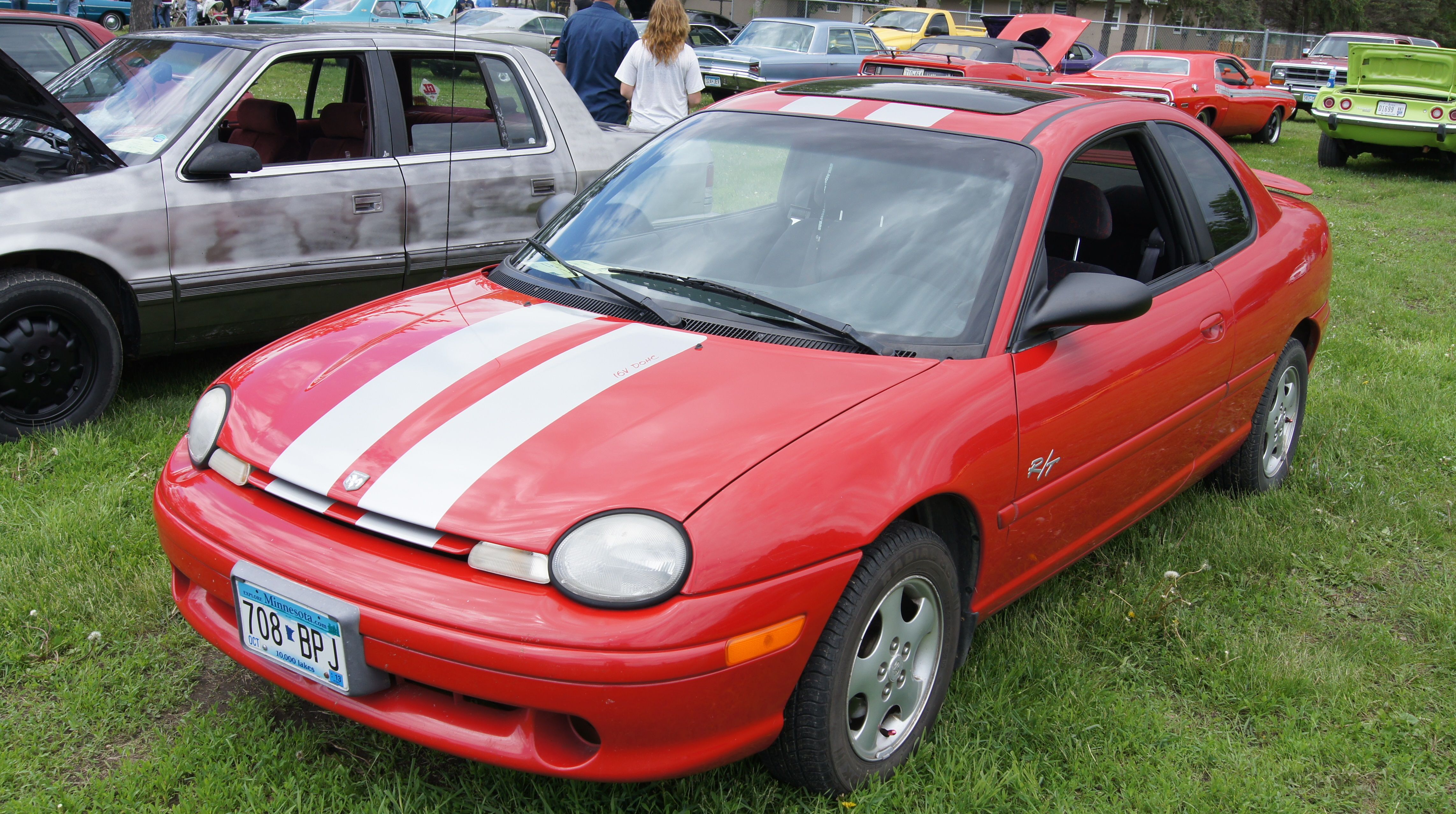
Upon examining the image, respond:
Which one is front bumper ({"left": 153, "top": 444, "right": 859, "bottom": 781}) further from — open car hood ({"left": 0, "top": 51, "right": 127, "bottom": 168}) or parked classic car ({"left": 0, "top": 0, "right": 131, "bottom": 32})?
parked classic car ({"left": 0, "top": 0, "right": 131, "bottom": 32})

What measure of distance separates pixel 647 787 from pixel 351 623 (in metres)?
0.75

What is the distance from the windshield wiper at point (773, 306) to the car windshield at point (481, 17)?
19.2 meters

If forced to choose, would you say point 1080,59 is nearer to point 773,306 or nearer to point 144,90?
point 144,90

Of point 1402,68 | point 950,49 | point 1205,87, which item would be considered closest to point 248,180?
point 1402,68

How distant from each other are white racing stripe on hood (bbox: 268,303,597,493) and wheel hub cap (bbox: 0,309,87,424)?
87.6 inches

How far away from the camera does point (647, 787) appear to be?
2357 millimetres

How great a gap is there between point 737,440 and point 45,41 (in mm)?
7976

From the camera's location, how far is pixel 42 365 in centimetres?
403

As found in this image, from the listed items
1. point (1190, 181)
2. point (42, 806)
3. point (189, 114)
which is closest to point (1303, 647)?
point (1190, 181)

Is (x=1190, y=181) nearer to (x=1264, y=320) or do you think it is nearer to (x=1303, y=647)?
(x=1264, y=320)

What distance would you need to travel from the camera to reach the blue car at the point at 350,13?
16859 mm

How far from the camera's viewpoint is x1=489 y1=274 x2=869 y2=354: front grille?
2.55 meters

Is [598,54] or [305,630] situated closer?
[305,630]

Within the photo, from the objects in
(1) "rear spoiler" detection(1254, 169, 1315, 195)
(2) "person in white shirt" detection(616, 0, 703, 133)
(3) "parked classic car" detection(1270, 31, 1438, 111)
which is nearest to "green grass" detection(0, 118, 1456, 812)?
(1) "rear spoiler" detection(1254, 169, 1315, 195)
